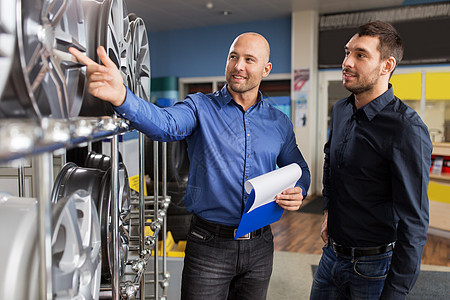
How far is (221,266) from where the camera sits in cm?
166

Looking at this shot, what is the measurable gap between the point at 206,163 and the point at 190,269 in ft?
1.51

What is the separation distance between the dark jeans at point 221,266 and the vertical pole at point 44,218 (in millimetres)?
1151

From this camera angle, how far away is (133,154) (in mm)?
2088

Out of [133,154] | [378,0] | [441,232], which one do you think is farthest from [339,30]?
[133,154]

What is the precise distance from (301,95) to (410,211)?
604 centimetres

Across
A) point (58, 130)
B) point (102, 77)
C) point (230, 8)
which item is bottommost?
point (58, 130)

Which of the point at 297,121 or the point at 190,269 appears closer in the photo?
the point at 190,269

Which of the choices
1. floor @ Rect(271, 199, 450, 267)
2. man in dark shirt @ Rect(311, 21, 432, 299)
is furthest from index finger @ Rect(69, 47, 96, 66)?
floor @ Rect(271, 199, 450, 267)

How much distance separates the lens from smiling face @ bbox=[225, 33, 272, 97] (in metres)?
1.70

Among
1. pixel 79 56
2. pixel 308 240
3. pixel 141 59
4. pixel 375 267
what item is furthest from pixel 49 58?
pixel 308 240

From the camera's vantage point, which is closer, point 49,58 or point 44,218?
point 44,218

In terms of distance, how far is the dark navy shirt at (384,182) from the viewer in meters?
1.42

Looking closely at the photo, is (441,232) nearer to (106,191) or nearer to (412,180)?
(412,180)

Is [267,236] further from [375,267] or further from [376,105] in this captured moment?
[376,105]
